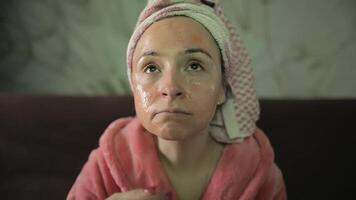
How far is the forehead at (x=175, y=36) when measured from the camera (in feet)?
2.21

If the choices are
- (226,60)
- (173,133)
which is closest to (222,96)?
(226,60)

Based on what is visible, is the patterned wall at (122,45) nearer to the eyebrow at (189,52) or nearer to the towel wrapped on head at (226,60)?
the towel wrapped on head at (226,60)

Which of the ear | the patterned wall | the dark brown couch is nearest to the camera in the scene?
the ear

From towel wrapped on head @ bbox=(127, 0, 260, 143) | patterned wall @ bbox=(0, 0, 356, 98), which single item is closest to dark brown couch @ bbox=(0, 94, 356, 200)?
patterned wall @ bbox=(0, 0, 356, 98)

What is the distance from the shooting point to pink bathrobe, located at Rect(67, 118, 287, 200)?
0.80 metres

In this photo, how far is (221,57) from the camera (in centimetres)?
75

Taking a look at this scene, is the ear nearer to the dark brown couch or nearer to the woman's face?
the woman's face

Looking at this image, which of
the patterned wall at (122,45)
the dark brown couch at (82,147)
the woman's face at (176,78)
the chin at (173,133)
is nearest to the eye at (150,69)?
the woman's face at (176,78)

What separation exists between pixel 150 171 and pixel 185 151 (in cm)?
8

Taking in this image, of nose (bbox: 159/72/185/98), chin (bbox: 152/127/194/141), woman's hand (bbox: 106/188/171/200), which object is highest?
nose (bbox: 159/72/185/98)

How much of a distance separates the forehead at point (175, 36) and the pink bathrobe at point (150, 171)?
0.72 feet

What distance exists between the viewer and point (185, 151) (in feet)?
2.64

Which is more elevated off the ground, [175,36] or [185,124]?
[175,36]

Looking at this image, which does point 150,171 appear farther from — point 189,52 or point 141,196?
point 189,52
